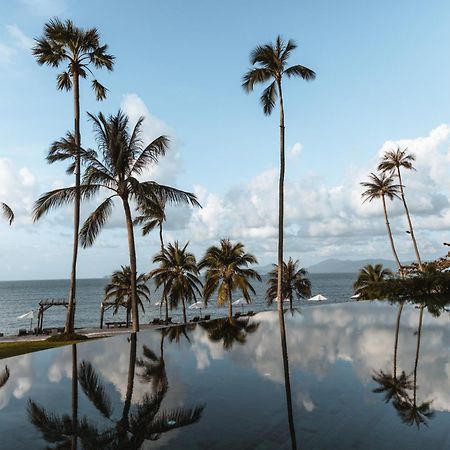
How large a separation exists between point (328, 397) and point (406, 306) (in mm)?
10834

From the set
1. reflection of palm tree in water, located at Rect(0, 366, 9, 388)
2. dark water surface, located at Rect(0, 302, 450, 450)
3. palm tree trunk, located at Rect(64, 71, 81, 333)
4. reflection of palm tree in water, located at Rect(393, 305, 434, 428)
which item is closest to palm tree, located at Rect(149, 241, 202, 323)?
palm tree trunk, located at Rect(64, 71, 81, 333)

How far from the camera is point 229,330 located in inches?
→ 433

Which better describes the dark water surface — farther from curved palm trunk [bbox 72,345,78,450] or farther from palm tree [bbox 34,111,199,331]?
palm tree [bbox 34,111,199,331]

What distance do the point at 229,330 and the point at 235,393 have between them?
567 cm

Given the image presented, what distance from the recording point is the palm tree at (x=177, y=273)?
28.5 metres

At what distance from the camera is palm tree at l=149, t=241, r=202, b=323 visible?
2846cm

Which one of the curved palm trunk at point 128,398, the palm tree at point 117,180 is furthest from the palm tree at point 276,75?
the curved palm trunk at point 128,398

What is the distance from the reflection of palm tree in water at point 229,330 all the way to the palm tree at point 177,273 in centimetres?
1533

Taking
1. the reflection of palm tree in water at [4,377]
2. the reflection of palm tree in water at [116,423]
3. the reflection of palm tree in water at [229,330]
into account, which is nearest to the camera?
the reflection of palm tree in water at [116,423]

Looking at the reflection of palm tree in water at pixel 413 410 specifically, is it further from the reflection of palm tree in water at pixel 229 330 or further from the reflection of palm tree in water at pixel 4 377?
the reflection of palm tree in water at pixel 4 377

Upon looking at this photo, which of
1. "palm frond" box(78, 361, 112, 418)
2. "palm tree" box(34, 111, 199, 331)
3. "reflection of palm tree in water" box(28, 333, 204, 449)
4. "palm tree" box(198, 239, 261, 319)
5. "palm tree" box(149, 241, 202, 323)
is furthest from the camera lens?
"palm tree" box(149, 241, 202, 323)

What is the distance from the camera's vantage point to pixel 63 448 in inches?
144

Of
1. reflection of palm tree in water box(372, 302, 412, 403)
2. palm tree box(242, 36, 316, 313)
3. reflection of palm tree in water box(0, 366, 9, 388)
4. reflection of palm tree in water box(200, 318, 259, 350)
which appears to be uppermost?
palm tree box(242, 36, 316, 313)

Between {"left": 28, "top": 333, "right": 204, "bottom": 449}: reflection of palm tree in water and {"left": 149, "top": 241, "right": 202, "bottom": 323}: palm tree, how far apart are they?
2290 cm
